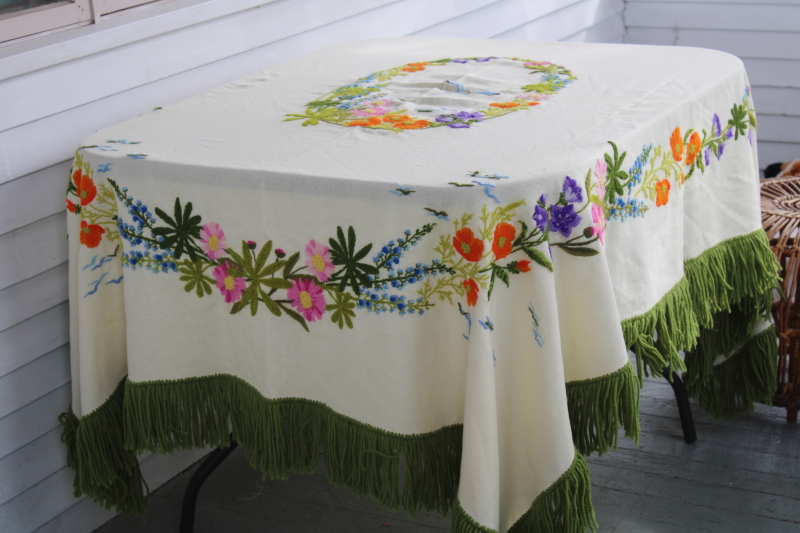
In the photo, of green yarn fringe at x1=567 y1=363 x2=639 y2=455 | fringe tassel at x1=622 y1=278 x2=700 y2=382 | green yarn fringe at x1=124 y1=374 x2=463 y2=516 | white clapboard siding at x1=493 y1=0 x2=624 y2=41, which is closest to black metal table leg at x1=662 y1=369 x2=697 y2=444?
fringe tassel at x1=622 y1=278 x2=700 y2=382

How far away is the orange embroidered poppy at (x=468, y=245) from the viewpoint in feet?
3.11

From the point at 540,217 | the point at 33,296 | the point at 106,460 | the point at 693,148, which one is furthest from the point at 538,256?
the point at 33,296

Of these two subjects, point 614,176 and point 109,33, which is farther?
point 109,33

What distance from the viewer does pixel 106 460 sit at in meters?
1.35

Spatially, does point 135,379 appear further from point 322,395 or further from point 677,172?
point 677,172

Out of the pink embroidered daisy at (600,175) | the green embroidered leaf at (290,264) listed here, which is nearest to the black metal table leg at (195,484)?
the green embroidered leaf at (290,264)

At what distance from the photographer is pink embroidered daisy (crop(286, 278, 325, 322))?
1.09 m

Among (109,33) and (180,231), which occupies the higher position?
(109,33)

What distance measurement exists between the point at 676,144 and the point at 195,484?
3.32ft

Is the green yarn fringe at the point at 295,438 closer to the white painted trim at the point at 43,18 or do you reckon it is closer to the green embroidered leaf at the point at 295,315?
the green embroidered leaf at the point at 295,315

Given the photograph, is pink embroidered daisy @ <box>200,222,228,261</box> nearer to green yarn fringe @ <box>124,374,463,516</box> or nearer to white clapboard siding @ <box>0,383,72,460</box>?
Result: green yarn fringe @ <box>124,374,463,516</box>

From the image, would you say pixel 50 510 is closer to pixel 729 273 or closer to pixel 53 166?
pixel 53 166

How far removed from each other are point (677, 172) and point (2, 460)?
1231 mm

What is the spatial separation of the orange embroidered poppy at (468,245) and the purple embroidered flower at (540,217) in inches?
2.9
